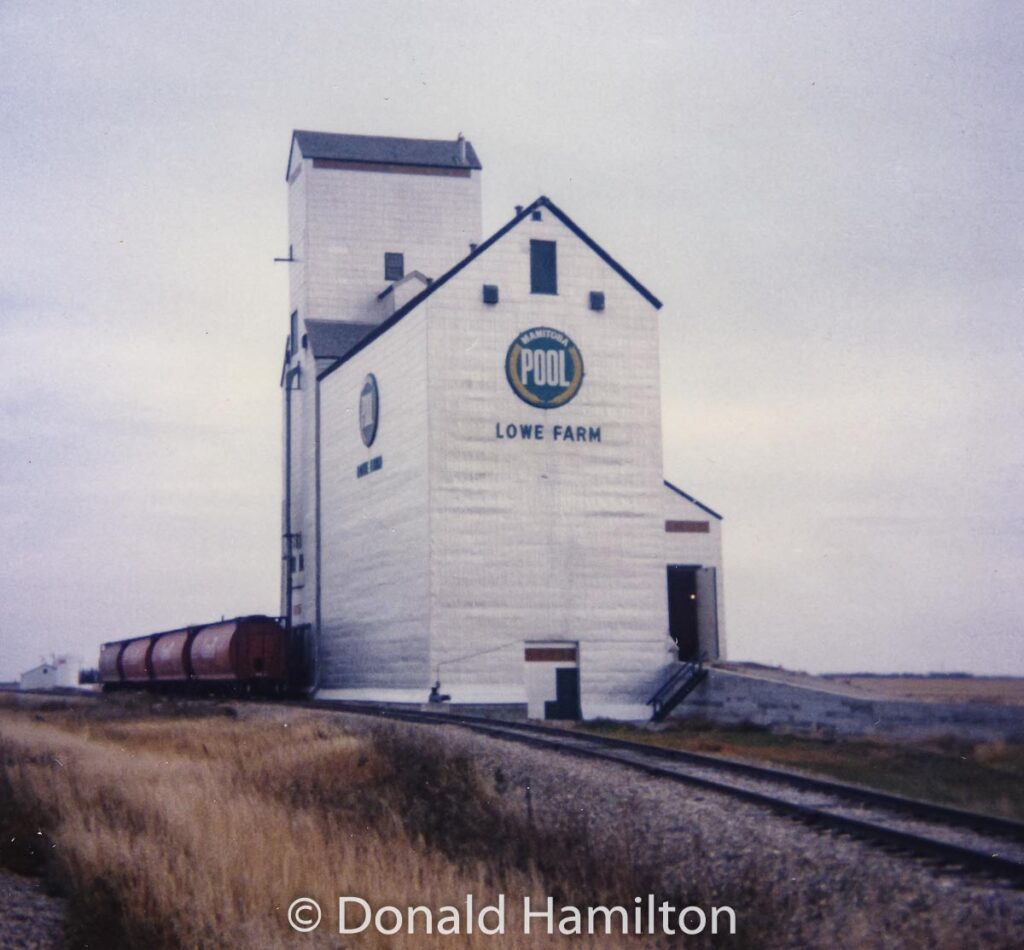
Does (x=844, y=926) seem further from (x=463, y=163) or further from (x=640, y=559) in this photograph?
(x=463, y=163)

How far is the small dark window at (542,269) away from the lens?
124 ft

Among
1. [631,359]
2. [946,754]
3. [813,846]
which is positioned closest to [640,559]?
[631,359]

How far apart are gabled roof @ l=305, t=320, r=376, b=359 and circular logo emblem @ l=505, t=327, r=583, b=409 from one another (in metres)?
13.2

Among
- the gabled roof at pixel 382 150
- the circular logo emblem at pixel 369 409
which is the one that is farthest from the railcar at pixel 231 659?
the gabled roof at pixel 382 150

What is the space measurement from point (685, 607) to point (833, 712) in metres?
12.5

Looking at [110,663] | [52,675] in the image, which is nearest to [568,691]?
[110,663]

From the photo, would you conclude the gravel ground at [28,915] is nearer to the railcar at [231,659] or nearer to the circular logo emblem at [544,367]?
the circular logo emblem at [544,367]

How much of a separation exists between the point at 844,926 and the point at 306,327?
44.6m

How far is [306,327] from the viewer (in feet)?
167

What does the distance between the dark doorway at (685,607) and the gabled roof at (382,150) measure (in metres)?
20.7

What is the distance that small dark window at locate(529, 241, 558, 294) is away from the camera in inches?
1492

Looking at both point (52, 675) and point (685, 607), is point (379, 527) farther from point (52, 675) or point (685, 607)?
point (52, 675)

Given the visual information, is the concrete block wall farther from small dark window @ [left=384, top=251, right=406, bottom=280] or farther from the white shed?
the white shed

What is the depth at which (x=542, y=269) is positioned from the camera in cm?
3806
